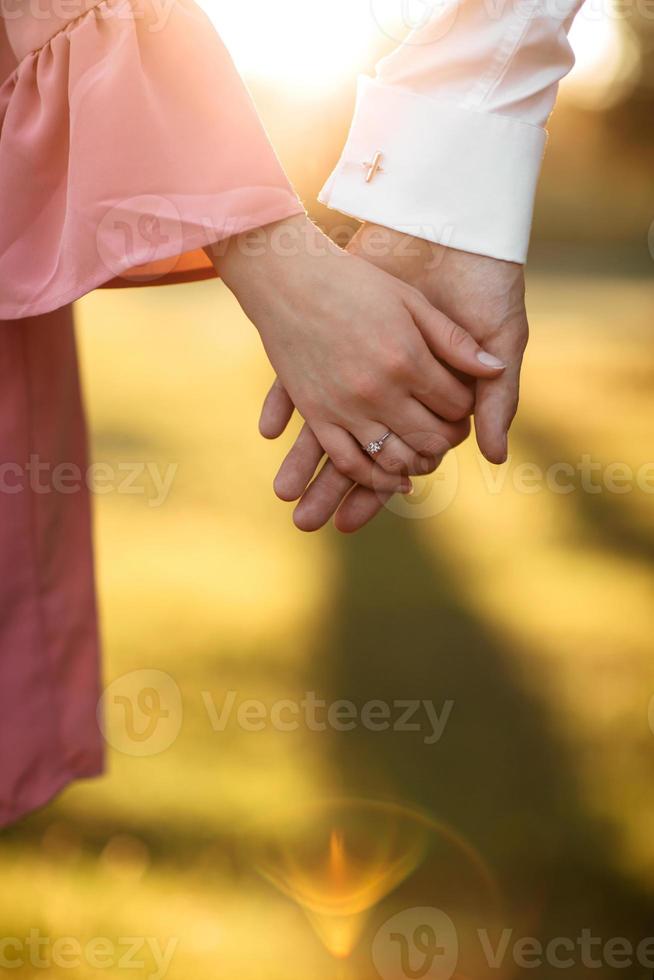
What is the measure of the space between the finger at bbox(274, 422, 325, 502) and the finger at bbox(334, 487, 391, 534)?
0.06m

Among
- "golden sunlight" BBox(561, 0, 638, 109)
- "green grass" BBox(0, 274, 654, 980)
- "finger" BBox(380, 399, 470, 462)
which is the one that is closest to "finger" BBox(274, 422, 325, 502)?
"finger" BBox(380, 399, 470, 462)

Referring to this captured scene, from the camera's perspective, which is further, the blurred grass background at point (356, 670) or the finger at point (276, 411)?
the blurred grass background at point (356, 670)

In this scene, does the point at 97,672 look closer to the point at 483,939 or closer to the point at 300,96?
the point at 483,939

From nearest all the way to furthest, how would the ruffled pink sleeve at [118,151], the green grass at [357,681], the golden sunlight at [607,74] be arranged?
1. the ruffled pink sleeve at [118,151]
2. the green grass at [357,681]
3. the golden sunlight at [607,74]

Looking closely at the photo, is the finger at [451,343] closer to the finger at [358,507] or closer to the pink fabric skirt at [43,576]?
the finger at [358,507]

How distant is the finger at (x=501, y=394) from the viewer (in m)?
0.99

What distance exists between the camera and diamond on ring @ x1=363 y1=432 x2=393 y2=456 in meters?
0.96

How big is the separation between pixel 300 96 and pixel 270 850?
6.27 m

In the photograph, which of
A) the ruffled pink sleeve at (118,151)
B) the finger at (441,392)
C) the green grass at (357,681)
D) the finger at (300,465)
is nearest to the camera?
the ruffled pink sleeve at (118,151)

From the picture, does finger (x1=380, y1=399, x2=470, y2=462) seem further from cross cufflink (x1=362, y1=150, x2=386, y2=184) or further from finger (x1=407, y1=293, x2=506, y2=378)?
cross cufflink (x1=362, y1=150, x2=386, y2=184)

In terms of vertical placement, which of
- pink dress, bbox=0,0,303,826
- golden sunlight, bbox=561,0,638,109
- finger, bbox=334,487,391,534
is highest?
pink dress, bbox=0,0,303,826

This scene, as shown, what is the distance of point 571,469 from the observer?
339 centimetres

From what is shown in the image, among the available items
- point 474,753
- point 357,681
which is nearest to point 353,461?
point 474,753

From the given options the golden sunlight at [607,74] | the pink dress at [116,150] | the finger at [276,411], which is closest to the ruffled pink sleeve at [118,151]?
the pink dress at [116,150]
